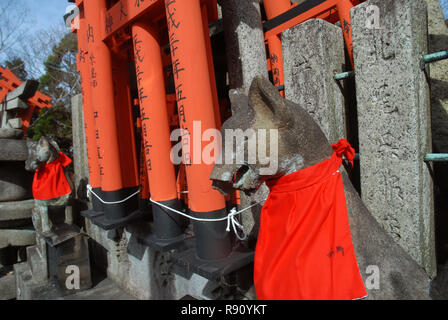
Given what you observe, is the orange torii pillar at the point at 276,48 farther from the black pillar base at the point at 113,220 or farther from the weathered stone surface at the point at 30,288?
the weathered stone surface at the point at 30,288

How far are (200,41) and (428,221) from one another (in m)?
2.07

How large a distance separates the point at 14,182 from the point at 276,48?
6.05m

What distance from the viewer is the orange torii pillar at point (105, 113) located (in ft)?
11.2

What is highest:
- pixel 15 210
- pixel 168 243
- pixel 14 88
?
pixel 14 88

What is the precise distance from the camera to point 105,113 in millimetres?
3438

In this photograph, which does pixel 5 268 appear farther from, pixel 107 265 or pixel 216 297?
pixel 216 297

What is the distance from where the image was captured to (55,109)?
1415 centimetres

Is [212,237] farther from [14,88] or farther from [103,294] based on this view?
[14,88]

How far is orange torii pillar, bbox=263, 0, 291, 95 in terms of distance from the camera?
3.61 meters

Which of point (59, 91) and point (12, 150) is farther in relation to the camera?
point (59, 91)

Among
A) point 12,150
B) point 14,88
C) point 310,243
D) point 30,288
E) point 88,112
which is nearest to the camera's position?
point 310,243

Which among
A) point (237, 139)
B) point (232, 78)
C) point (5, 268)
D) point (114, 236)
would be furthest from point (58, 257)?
point (237, 139)

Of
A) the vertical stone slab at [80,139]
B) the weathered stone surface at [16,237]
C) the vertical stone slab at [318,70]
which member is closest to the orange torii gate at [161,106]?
the vertical stone slab at [318,70]

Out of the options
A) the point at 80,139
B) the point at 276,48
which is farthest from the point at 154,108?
the point at 80,139
